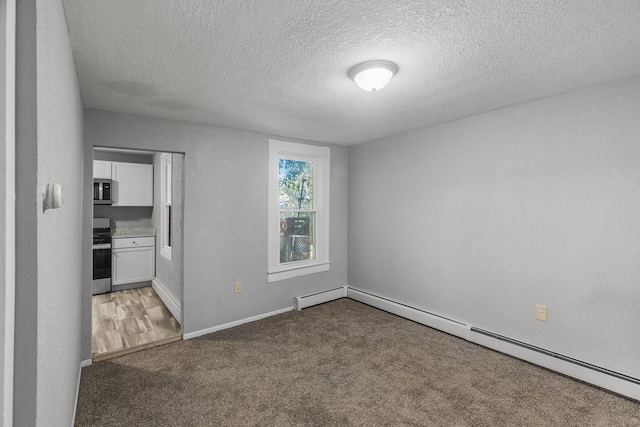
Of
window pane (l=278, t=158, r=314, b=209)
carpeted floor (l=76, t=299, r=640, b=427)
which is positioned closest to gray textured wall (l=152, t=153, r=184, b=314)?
carpeted floor (l=76, t=299, r=640, b=427)

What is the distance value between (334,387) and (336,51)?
2.39m

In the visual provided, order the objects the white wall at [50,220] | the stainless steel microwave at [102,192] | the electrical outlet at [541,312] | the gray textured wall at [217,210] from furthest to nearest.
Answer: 1. the stainless steel microwave at [102,192]
2. the gray textured wall at [217,210]
3. the electrical outlet at [541,312]
4. the white wall at [50,220]

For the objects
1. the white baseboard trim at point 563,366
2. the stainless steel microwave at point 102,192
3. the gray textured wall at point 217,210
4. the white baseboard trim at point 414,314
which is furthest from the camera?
the stainless steel microwave at point 102,192

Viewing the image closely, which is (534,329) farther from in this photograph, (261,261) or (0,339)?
(0,339)

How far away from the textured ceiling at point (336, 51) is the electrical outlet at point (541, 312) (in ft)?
5.95

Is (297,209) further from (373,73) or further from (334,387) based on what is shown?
(373,73)

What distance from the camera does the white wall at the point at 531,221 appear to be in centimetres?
236

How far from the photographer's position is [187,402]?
226 cm

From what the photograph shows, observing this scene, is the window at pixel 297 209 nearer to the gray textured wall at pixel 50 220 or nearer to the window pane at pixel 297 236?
the window pane at pixel 297 236

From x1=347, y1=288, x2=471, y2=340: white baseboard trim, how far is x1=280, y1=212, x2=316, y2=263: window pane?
0.91 metres

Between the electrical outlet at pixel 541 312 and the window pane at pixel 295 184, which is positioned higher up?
the window pane at pixel 295 184

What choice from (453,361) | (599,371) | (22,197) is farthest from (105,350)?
(599,371)

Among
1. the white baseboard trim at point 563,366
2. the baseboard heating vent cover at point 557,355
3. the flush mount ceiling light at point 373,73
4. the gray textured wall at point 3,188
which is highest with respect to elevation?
the flush mount ceiling light at point 373,73

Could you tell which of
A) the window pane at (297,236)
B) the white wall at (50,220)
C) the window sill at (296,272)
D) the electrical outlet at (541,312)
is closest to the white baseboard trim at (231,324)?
the window sill at (296,272)
